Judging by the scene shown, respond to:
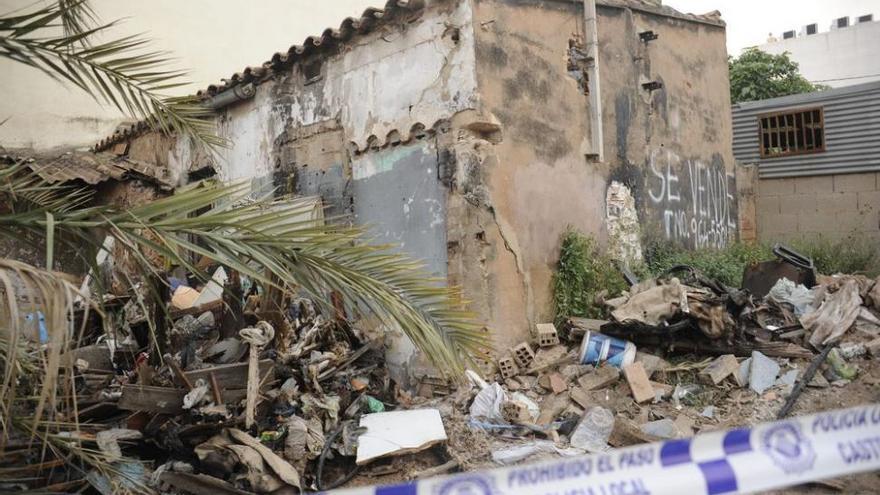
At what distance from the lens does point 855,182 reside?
491 inches

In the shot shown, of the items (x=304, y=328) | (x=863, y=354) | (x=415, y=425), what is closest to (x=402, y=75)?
(x=304, y=328)

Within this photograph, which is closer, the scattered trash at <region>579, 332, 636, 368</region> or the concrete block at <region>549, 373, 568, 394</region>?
the concrete block at <region>549, 373, 568, 394</region>

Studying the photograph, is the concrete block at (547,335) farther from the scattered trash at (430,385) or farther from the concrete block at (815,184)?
the concrete block at (815,184)

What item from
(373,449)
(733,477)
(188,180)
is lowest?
(373,449)

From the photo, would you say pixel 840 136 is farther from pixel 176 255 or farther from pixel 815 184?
pixel 176 255

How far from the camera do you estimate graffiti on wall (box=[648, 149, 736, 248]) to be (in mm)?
9156

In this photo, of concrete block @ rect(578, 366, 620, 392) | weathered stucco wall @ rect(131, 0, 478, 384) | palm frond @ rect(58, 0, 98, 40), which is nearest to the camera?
palm frond @ rect(58, 0, 98, 40)

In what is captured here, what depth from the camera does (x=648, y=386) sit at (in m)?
6.20

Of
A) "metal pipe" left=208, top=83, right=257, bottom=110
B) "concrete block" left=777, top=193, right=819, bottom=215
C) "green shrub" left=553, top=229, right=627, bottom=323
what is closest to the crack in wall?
"green shrub" left=553, top=229, right=627, bottom=323

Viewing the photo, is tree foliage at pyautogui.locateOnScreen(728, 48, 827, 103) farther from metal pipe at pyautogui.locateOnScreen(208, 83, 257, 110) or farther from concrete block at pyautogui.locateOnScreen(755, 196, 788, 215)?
metal pipe at pyautogui.locateOnScreen(208, 83, 257, 110)

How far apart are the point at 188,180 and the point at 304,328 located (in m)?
5.20

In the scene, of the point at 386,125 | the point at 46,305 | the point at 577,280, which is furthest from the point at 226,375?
the point at 577,280

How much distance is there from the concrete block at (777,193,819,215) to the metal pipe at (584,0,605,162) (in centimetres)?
696

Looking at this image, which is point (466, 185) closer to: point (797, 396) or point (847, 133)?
point (797, 396)
